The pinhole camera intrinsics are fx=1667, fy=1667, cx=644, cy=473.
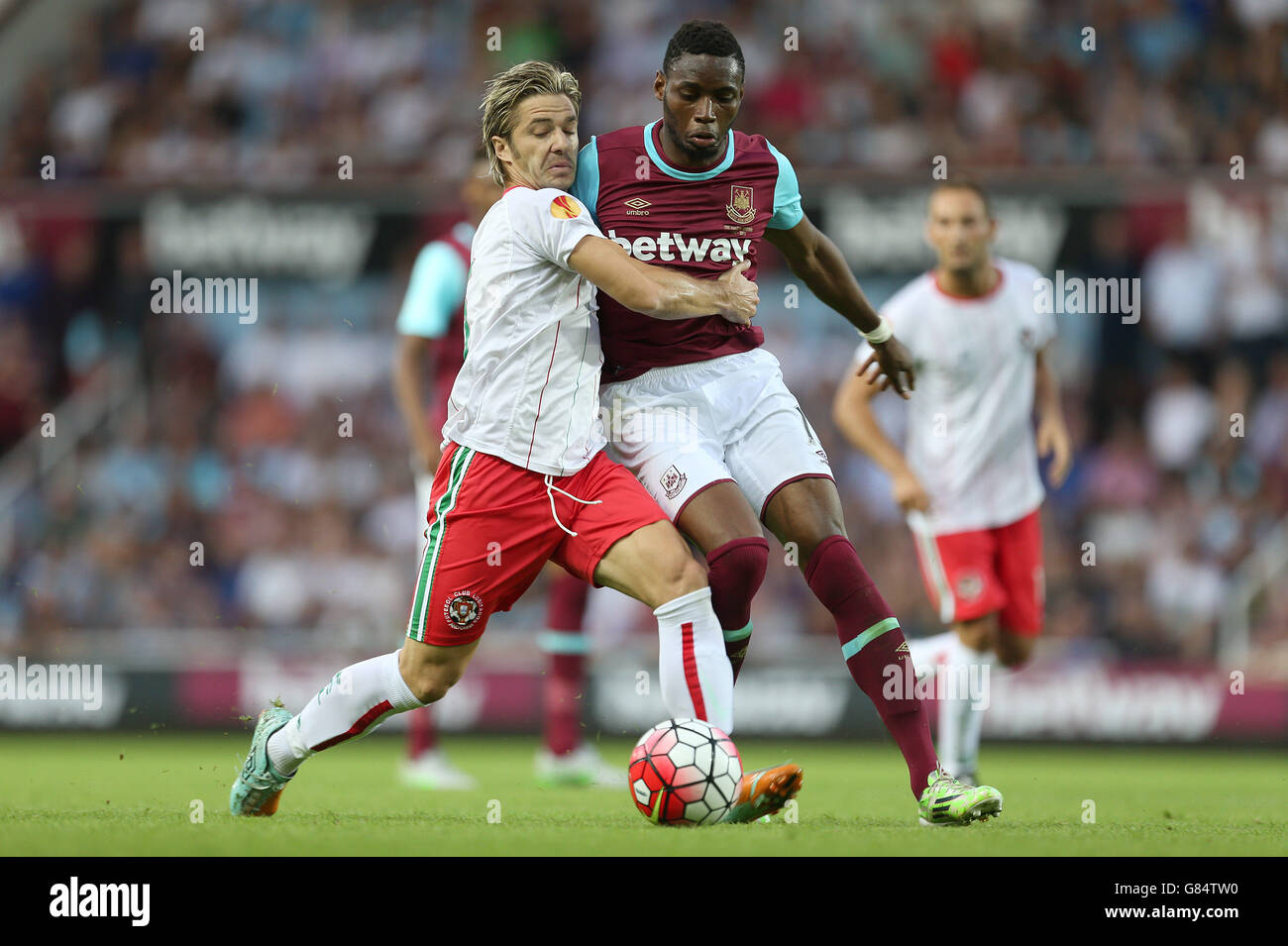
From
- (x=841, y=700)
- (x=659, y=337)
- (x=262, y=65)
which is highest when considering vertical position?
(x=262, y=65)

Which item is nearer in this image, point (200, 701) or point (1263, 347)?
point (200, 701)

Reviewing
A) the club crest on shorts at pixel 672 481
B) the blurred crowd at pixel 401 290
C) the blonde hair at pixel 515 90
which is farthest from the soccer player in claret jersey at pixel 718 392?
the blurred crowd at pixel 401 290

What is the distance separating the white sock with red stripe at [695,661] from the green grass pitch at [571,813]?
0.38 m

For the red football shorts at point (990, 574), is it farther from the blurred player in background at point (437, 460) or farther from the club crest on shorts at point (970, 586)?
the blurred player in background at point (437, 460)

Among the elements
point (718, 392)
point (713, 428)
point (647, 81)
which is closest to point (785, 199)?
point (718, 392)

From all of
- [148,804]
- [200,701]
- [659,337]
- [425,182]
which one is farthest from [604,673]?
[659,337]

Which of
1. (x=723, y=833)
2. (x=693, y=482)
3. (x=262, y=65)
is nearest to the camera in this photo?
(x=723, y=833)

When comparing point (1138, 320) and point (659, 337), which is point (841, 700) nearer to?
point (1138, 320)

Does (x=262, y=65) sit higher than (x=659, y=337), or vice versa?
(x=262, y=65)

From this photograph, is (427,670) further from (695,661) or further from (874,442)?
(874,442)

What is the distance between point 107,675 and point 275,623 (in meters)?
1.45

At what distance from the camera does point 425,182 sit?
1288 cm

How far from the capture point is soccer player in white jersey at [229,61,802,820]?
5.20m

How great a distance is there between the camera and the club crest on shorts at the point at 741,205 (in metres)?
5.64
